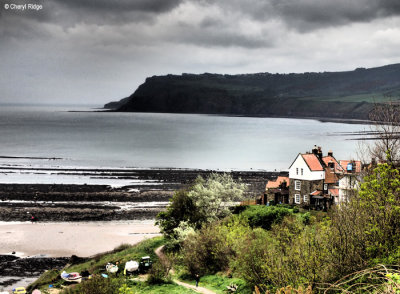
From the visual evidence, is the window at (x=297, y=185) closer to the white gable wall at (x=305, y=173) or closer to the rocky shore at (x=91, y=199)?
the white gable wall at (x=305, y=173)

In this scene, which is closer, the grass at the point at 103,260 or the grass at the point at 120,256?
the grass at the point at 103,260

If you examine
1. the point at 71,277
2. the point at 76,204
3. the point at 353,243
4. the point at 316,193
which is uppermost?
the point at 353,243

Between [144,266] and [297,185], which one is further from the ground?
[297,185]

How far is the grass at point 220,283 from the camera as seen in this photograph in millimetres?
27281

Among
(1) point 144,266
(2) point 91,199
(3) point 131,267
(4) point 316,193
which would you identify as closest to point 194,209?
(1) point 144,266

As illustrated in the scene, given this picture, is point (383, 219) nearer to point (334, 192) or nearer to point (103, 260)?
point (103, 260)

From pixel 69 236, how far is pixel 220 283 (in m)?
30.8

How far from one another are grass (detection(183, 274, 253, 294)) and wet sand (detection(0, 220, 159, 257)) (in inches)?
664

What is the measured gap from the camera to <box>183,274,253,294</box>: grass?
89.5 ft

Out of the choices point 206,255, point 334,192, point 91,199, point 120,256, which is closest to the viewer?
point 206,255

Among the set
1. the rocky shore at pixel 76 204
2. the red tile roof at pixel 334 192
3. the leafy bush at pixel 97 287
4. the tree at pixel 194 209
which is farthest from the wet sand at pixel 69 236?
the leafy bush at pixel 97 287

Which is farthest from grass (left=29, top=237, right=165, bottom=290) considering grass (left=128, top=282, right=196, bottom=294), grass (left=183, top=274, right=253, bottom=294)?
grass (left=183, top=274, right=253, bottom=294)

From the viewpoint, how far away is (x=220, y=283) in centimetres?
3083

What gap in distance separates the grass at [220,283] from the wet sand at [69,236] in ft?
55.3
